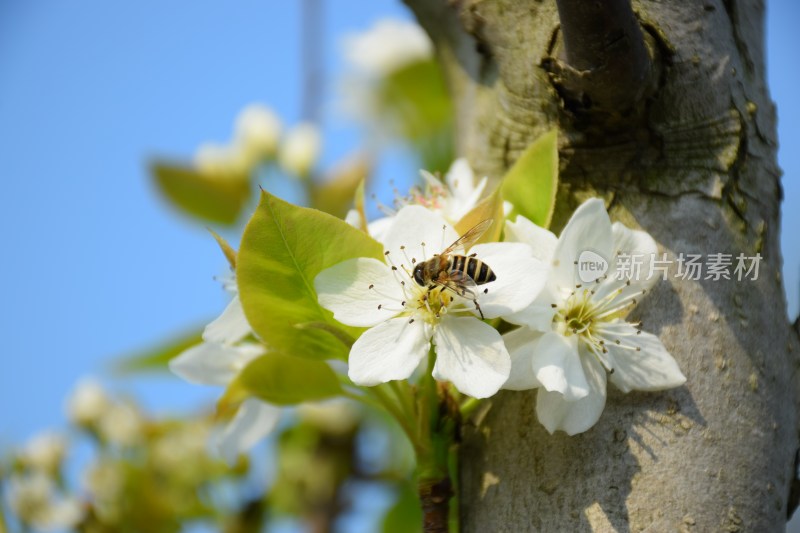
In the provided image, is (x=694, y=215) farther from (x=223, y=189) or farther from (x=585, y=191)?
(x=223, y=189)

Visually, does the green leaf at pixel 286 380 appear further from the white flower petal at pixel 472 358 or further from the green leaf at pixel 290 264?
the white flower petal at pixel 472 358

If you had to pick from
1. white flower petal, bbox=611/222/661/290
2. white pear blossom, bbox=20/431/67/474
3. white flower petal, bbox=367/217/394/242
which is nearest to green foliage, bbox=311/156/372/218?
white pear blossom, bbox=20/431/67/474

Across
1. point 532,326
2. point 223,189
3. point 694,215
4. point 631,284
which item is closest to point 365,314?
point 532,326

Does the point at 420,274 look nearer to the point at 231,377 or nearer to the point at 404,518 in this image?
the point at 231,377

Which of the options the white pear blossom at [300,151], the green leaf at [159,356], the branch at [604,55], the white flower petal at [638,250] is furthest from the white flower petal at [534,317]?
the white pear blossom at [300,151]

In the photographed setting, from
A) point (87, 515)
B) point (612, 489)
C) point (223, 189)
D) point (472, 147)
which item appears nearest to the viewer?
point (612, 489)

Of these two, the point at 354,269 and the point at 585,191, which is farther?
the point at 585,191
